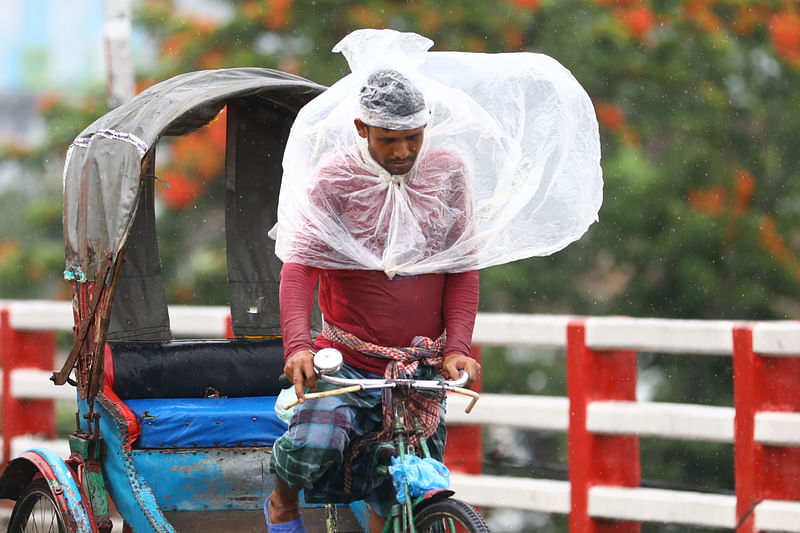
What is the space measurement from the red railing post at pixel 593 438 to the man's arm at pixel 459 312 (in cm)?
278

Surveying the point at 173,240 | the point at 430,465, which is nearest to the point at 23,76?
the point at 173,240

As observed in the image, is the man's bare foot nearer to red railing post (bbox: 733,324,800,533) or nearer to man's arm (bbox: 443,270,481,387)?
man's arm (bbox: 443,270,481,387)

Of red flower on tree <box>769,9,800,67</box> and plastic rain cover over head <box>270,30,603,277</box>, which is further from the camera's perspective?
red flower on tree <box>769,9,800,67</box>

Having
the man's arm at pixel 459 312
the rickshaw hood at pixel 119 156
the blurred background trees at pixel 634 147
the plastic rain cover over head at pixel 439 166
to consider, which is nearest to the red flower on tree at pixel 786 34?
the blurred background trees at pixel 634 147

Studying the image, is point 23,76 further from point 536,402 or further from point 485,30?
point 536,402

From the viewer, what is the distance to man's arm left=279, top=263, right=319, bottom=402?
13.8 ft

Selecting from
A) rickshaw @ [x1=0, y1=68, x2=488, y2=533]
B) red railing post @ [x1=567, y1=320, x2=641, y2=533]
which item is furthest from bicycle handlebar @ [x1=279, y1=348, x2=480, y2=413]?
red railing post @ [x1=567, y1=320, x2=641, y2=533]

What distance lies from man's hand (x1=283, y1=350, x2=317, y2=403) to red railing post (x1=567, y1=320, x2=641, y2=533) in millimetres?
3302

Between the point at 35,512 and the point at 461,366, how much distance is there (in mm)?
2291

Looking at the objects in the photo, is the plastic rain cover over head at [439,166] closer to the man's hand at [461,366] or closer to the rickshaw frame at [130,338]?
the man's hand at [461,366]

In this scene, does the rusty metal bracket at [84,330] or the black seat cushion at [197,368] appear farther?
the black seat cushion at [197,368]

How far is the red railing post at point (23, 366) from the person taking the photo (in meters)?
9.37

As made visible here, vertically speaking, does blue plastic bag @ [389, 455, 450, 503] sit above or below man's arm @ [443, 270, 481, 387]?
below

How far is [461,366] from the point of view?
437 centimetres
